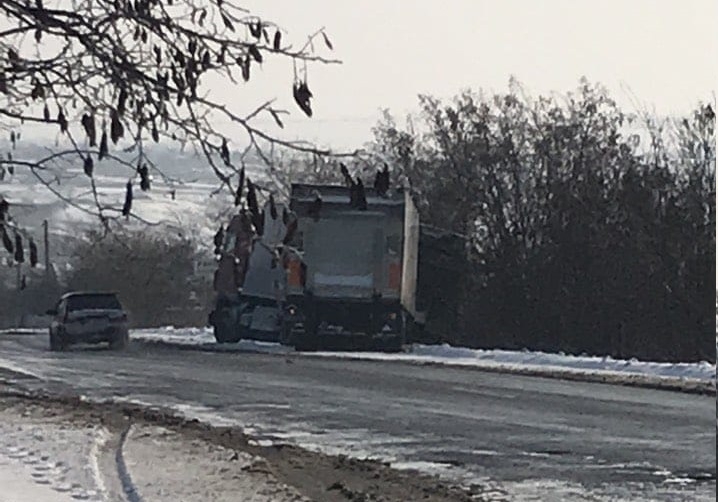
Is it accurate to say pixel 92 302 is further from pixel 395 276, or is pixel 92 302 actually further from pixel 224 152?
pixel 224 152

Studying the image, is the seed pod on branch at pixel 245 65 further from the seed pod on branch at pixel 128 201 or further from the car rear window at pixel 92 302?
the car rear window at pixel 92 302

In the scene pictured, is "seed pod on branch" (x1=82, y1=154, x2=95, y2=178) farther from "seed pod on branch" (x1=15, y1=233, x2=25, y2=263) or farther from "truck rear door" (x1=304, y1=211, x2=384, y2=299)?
"truck rear door" (x1=304, y1=211, x2=384, y2=299)

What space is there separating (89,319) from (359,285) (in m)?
8.52

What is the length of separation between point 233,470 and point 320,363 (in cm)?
1575

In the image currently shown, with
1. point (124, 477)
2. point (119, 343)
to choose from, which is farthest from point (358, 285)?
Answer: point (124, 477)

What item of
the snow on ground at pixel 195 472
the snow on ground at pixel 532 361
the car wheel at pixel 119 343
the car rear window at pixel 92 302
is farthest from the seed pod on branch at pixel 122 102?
the car rear window at pixel 92 302

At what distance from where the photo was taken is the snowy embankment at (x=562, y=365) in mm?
23609

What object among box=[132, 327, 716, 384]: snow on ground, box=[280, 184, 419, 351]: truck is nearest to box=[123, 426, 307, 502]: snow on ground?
box=[132, 327, 716, 384]: snow on ground

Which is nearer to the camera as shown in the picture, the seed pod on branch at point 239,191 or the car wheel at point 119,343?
the seed pod on branch at point 239,191

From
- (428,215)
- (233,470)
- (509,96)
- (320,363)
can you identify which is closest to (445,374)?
(320,363)

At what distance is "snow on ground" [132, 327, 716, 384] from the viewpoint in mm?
25094

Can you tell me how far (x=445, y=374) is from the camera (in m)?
25.2

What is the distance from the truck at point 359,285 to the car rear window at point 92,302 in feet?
18.5

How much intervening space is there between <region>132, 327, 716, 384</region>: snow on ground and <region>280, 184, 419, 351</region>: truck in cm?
45
